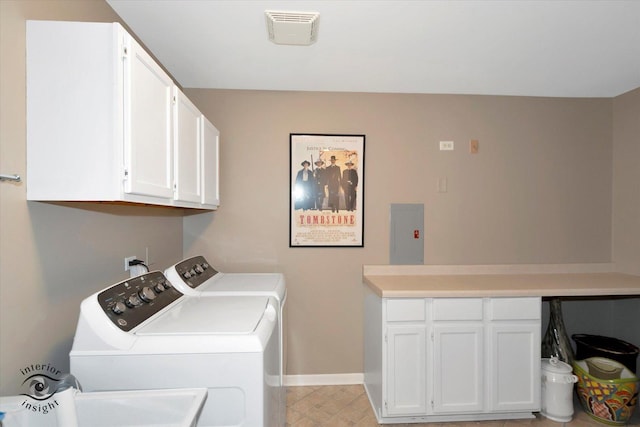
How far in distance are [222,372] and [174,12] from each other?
1740mm

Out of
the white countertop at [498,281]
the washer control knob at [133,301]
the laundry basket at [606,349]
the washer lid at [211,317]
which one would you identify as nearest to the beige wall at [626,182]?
the white countertop at [498,281]

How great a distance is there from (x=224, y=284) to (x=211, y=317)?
2.43 ft

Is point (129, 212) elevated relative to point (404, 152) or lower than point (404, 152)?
lower

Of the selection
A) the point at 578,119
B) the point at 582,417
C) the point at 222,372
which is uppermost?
the point at 578,119

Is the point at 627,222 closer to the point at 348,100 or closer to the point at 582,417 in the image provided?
the point at 582,417

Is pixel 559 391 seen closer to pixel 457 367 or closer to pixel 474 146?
pixel 457 367

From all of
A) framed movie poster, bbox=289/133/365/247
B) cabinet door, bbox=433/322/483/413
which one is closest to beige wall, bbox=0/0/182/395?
framed movie poster, bbox=289/133/365/247

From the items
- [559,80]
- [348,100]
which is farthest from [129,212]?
[559,80]

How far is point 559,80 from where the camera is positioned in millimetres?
2439

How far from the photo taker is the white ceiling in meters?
1.61

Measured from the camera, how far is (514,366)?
7.09ft

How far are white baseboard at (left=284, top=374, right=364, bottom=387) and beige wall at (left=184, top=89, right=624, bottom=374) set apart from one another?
0.05 metres

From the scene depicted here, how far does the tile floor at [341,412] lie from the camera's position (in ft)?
7.13

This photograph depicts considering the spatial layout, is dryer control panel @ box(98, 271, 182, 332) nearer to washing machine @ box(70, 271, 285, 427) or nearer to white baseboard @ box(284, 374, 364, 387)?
washing machine @ box(70, 271, 285, 427)
